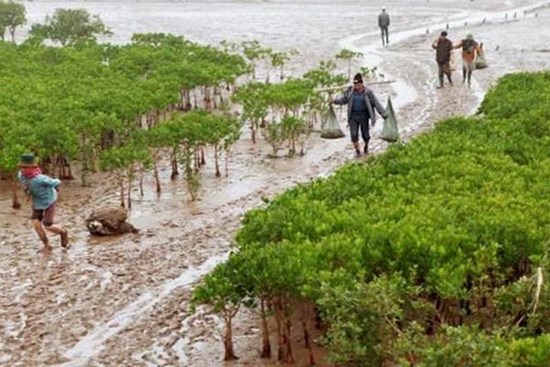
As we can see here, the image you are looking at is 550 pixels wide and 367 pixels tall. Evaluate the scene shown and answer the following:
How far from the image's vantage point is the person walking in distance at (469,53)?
991 inches

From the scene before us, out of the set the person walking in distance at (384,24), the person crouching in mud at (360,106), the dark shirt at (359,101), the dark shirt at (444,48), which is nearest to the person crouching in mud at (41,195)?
the person crouching in mud at (360,106)

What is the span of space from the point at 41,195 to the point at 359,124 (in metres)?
6.73

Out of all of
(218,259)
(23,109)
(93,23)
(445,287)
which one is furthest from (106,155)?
(93,23)

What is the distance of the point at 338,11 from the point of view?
5288cm

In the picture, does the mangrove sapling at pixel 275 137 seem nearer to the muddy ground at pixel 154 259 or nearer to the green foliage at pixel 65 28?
the muddy ground at pixel 154 259

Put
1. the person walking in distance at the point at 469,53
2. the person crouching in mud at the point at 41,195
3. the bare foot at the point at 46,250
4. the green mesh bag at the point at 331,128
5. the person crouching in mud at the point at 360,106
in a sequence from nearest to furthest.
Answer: the person crouching in mud at the point at 41,195
the bare foot at the point at 46,250
the person crouching in mud at the point at 360,106
the green mesh bag at the point at 331,128
the person walking in distance at the point at 469,53

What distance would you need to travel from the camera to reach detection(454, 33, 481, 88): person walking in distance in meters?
25.2

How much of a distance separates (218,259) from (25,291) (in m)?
2.56

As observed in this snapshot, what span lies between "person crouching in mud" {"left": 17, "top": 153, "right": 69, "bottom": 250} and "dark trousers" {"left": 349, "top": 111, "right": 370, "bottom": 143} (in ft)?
20.7

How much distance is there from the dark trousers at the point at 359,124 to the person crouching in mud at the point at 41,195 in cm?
631

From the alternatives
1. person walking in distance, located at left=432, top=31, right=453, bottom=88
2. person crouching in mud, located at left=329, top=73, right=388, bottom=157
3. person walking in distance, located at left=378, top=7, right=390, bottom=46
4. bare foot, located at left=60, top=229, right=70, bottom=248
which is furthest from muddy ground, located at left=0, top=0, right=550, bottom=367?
person walking in distance, located at left=378, top=7, right=390, bottom=46

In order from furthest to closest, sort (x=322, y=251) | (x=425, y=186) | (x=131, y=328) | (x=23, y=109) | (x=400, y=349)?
1. (x=23, y=109)
2. (x=425, y=186)
3. (x=131, y=328)
4. (x=322, y=251)
5. (x=400, y=349)

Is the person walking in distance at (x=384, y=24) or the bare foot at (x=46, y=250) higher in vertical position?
the person walking in distance at (x=384, y=24)

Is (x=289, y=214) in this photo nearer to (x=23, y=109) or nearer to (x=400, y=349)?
(x=400, y=349)
